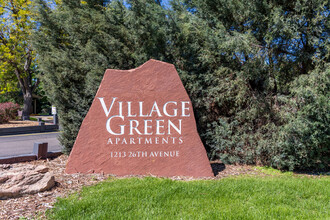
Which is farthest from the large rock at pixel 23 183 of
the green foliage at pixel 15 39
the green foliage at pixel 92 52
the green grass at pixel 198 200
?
the green foliage at pixel 15 39

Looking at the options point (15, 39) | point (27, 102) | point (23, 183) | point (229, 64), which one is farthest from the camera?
point (27, 102)

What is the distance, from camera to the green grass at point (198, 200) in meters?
3.19

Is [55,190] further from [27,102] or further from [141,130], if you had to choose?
[27,102]

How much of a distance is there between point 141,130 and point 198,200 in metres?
2.06

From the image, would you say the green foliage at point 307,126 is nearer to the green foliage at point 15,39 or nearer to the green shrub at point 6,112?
the green foliage at point 15,39

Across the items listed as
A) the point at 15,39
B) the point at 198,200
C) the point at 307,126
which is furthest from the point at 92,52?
the point at 15,39

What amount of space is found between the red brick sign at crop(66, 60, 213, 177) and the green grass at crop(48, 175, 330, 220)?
583 mm

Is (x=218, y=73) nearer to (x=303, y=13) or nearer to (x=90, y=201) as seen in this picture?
(x=303, y=13)

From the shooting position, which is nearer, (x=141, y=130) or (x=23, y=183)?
(x=23, y=183)

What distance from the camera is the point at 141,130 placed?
205 inches

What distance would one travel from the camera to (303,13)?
545cm

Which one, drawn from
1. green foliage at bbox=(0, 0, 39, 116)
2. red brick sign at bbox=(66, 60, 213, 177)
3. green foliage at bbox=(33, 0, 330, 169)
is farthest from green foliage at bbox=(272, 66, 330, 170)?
green foliage at bbox=(0, 0, 39, 116)

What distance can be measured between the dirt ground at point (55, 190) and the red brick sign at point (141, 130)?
13.6 inches

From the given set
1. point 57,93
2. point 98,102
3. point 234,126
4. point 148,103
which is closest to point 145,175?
point 148,103
